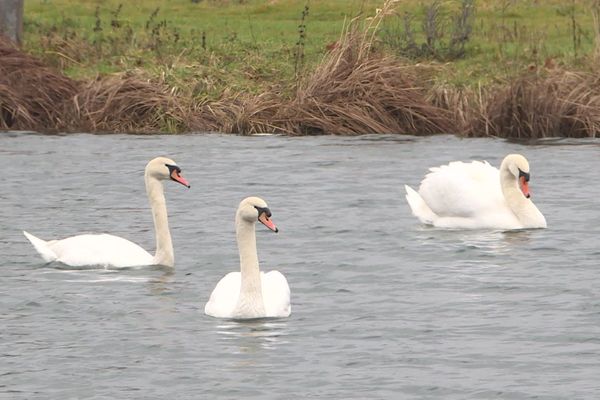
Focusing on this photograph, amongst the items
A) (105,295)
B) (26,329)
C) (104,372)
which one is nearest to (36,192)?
(105,295)

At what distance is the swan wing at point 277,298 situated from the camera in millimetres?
12367

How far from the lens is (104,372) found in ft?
35.2

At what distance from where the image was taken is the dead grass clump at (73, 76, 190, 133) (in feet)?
81.2

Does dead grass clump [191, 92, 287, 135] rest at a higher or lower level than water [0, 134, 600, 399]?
higher

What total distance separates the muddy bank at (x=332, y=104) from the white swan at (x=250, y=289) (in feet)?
36.2

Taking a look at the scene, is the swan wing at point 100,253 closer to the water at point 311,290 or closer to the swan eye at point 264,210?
the water at point 311,290

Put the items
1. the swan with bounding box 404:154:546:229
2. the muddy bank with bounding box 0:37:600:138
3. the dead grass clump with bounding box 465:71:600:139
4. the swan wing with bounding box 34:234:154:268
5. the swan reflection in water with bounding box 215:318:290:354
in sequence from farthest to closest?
the muddy bank with bounding box 0:37:600:138 < the dead grass clump with bounding box 465:71:600:139 < the swan with bounding box 404:154:546:229 < the swan wing with bounding box 34:234:154:268 < the swan reflection in water with bounding box 215:318:290:354

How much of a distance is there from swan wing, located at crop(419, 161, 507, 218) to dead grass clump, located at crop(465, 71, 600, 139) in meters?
5.33

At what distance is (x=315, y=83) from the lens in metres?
24.1

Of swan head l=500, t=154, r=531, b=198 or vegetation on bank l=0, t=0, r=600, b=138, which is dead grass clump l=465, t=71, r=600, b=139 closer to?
vegetation on bank l=0, t=0, r=600, b=138

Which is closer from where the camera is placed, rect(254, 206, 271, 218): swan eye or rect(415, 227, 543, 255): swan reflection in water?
rect(254, 206, 271, 218): swan eye

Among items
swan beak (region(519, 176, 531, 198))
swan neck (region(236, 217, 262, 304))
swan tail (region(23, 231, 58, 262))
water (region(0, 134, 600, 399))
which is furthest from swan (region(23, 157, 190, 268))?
swan beak (region(519, 176, 531, 198))

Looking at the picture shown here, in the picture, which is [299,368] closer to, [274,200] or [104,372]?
[104,372]

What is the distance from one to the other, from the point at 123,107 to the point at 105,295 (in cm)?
1172
